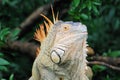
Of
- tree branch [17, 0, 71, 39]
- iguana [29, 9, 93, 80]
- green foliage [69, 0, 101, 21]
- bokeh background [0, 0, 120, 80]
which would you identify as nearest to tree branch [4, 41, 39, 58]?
bokeh background [0, 0, 120, 80]

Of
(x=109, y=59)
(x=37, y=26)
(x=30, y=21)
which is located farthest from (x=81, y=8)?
(x=30, y=21)

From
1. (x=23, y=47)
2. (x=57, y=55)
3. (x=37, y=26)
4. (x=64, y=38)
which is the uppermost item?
(x=64, y=38)

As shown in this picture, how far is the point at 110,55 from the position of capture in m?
4.45

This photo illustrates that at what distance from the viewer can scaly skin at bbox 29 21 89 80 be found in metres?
2.71

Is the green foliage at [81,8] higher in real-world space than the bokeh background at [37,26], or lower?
higher

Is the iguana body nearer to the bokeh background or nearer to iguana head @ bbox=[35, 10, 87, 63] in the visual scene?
iguana head @ bbox=[35, 10, 87, 63]

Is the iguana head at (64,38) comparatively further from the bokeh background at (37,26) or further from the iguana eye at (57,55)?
the bokeh background at (37,26)

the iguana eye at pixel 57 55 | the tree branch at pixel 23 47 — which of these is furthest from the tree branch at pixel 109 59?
the iguana eye at pixel 57 55

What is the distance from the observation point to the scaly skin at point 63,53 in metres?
2.71

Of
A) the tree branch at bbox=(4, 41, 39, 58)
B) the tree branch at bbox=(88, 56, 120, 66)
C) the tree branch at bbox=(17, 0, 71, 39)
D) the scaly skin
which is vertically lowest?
the tree branch at bbox=(88, 56, 120, 66)

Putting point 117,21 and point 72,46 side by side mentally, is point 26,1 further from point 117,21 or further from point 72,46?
point 72,46

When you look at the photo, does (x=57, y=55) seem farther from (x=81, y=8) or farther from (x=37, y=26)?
(x=37, y=26)

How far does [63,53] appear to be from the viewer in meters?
2.74

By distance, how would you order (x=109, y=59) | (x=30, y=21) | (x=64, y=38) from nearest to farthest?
(x=64, y=38) < (x=109, y=59) < (x=30, y=21)
